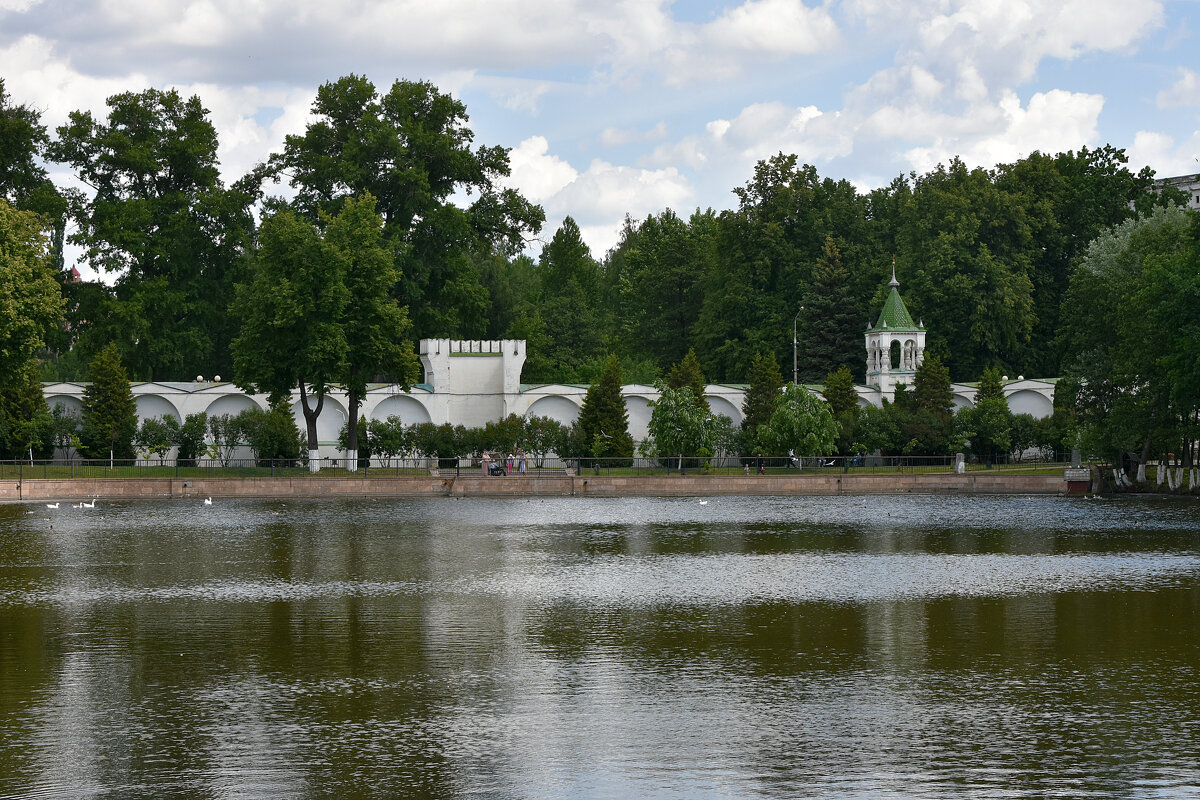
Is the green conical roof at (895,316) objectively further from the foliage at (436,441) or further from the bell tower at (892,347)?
the foliage at (436,441)

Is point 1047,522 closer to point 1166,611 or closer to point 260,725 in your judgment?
point 1166,611

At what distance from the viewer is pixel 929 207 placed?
A: 77.3 m

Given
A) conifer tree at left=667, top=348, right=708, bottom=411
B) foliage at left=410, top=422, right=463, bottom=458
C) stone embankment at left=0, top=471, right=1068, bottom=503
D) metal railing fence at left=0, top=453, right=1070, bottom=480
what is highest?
conifer tree at left=667, top=348, right=708, bottom=411

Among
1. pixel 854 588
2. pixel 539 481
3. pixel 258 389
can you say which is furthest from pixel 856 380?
pixel 854 588

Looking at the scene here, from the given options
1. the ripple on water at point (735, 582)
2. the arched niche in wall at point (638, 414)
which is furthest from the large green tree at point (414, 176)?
the ripple on water at point (735, 582)

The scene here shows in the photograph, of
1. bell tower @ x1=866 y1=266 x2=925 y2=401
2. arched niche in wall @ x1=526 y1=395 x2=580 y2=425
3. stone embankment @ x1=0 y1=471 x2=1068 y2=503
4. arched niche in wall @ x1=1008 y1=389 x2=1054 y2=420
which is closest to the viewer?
stone embankment @ x1=0 y1=471 x2=1068 y2=503

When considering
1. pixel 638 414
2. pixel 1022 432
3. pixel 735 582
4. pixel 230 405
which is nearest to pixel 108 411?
pixel 230 405

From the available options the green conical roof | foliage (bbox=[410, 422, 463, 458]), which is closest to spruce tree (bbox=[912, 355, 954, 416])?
the green conical roof

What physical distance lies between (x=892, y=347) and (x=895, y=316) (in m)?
1.99

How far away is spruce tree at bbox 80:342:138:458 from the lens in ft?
183

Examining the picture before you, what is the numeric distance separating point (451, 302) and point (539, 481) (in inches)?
709

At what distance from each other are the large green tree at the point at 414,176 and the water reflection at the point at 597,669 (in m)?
36.0

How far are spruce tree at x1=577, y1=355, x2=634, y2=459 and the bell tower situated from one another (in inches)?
680

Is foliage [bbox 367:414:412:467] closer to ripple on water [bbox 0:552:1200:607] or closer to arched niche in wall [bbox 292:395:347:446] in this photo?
arched niche in wall [bbox 292:395:347:446]
